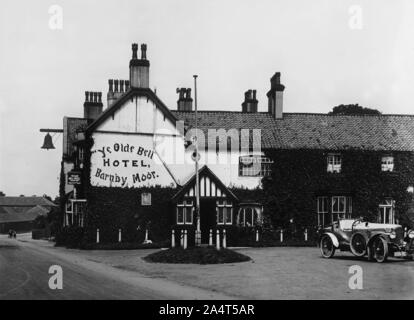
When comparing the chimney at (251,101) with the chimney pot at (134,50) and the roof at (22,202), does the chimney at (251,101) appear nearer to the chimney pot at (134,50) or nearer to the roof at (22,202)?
the chimney pot at (134,50)

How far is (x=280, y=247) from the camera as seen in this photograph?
2911 cm

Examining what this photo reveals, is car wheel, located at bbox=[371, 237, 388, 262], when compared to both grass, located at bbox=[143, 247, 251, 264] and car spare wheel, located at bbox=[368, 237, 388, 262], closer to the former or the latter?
car spare wheel, located at bbox=[368, 237, 388, 262]

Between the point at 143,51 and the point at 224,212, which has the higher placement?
the point at 143,51

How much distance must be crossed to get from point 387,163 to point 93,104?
793 inches

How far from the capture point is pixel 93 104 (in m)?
37.4

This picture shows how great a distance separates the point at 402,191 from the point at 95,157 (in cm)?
1880

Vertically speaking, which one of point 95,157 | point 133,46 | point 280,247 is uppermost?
point 133,46

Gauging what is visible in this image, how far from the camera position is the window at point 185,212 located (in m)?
30.0

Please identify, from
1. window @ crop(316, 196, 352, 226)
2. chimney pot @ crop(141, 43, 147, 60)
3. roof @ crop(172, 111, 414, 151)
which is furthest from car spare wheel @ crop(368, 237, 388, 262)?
chimney pot @ crop(141, 43, 147, 60)

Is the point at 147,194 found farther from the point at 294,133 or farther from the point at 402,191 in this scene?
the point at 402,191

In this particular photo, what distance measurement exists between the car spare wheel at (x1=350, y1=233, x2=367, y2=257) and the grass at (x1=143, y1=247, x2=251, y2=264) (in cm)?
401

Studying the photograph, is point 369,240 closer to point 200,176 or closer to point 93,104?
point 200,176

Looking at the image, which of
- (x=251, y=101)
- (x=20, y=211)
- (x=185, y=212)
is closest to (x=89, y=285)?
(x=185, y=212)
